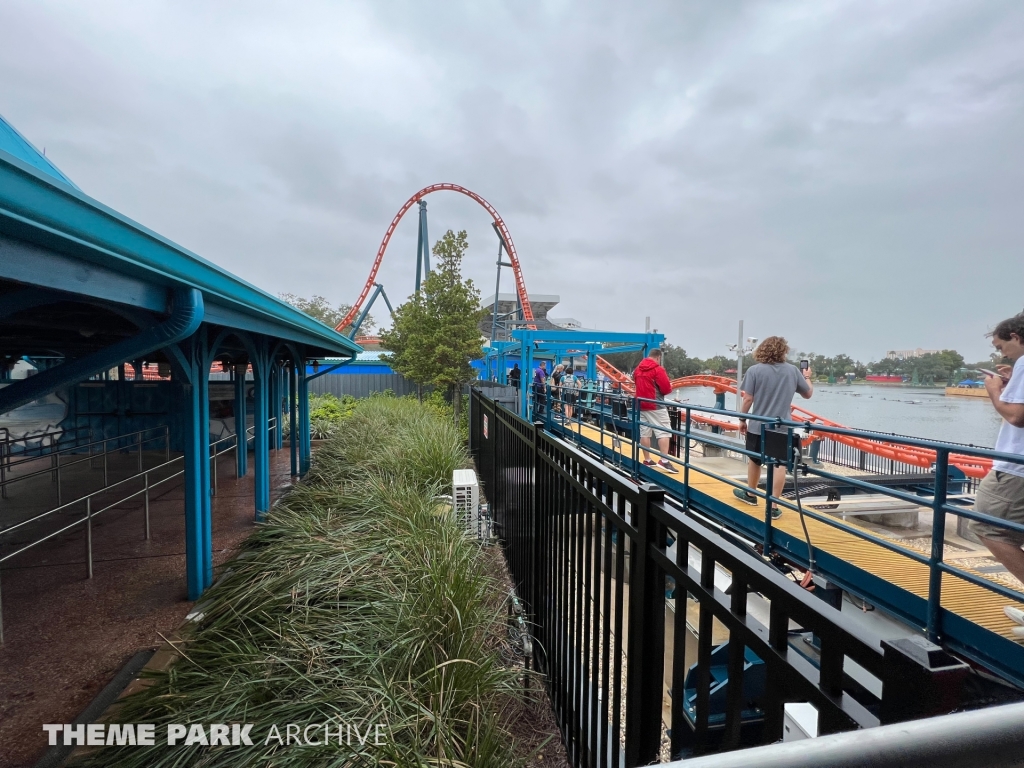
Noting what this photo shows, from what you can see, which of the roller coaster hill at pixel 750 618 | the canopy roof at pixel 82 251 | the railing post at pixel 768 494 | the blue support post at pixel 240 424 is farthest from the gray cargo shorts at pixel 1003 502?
the blue support post at pixel 240 424

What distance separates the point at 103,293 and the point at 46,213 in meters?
0.64

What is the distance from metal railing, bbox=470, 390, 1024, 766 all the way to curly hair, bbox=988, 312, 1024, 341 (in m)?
1.17

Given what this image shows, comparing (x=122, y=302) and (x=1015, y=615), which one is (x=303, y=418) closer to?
(x=122, y=302)

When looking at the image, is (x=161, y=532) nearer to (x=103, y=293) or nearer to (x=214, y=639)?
(x=214, y=639)

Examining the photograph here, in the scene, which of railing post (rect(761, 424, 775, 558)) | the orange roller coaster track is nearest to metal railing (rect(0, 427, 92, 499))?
railing post (rect(761, 424, 775, 558))

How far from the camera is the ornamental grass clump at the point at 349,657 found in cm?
196

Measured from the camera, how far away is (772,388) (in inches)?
186

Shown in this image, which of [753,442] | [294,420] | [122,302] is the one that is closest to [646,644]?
[122,302]

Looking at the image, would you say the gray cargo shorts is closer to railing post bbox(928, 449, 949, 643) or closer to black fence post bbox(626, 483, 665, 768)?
railing post bbox(928, 449, 949, 643)

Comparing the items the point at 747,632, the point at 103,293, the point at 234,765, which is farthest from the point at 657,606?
the point at 103,293

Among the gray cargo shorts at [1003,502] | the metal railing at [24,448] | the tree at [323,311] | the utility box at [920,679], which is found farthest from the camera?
the tree at [323,311]

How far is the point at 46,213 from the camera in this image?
185 centimetres

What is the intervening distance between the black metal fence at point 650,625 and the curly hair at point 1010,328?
2.19 metres

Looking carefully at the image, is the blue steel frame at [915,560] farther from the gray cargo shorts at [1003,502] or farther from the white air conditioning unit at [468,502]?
the white air conditioning unit at [468,502]
